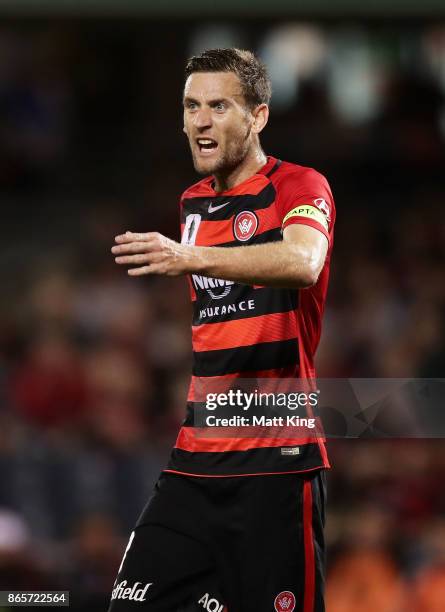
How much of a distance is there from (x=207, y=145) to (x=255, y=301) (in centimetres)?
60

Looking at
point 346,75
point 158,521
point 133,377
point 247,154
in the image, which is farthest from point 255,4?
point 158,521

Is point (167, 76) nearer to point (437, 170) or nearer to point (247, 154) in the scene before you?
point (437, 170)

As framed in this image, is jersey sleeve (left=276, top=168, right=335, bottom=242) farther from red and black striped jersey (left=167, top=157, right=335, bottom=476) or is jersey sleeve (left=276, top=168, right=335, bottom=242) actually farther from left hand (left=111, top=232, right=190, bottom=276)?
left hand (left=111, top=232, right=190, bottom=276)

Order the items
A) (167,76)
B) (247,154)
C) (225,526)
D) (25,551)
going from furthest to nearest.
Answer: (167,76), (25,551), (247,154), (225,526)

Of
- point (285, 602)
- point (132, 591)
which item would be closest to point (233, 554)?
point (285, 602)

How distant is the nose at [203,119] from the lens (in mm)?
4320

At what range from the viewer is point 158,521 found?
426 cm

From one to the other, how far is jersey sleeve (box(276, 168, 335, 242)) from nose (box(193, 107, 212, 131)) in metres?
0.33

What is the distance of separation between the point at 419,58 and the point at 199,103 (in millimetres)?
8567

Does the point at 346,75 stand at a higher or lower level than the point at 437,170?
higher

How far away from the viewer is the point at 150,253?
358cm

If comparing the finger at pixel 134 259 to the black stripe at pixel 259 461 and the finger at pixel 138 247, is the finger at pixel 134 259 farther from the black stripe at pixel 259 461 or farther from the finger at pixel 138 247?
the black stripe at pixel 259 461

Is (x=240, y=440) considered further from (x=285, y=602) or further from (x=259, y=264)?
(x=259, y=264)

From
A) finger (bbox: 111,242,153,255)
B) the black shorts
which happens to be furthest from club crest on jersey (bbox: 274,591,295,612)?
finger (bbox: 111,242,153,255)
